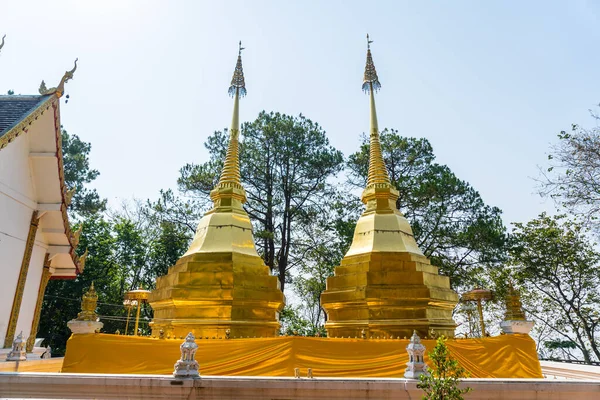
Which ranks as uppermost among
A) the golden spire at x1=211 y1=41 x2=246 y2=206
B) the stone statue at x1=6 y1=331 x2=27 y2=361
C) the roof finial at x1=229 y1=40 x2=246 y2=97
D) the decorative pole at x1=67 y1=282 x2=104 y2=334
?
the roof finial at x1=229 y1=40 x2=246 y2=97

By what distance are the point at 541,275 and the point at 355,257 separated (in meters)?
16.3

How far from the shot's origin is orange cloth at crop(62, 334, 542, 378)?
827 cm

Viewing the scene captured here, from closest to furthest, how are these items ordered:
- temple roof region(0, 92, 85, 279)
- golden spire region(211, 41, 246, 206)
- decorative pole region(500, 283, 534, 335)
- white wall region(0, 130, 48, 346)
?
decorative pole region(500, 283, 534, 335), white wall region(0, 130, 48, 346), temple roof region(0, 92, 85, 279), golden spire region(211, 41, 246, 206)

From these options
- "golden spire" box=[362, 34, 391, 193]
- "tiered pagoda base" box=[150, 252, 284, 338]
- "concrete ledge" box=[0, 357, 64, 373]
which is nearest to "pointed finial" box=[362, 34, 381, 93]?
"golden spire" box=[362, 34, 391, 193]

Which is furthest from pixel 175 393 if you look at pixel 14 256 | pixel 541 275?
pixel 541 275

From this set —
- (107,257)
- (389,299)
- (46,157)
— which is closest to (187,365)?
(389,299)

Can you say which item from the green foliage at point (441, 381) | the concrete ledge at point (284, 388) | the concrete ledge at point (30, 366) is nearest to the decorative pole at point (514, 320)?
the concrete ledge at point (284, 388)

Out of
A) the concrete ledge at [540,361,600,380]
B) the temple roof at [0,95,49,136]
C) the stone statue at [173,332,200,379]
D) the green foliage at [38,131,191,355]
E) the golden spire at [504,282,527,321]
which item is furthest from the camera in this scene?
the green foliage at [38,131,191,355]

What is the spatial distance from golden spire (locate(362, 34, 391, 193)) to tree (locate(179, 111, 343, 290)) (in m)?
7.99

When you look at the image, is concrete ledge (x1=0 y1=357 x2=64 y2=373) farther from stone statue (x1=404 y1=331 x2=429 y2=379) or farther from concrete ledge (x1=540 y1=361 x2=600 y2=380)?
concrete ledge (x1=540 y1=361 x2=600 y2=380)

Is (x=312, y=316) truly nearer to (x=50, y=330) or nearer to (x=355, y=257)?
(x=50, y=330)

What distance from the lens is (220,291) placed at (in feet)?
34.0

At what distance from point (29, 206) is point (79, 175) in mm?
17743

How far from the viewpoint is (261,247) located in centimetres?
2322
